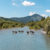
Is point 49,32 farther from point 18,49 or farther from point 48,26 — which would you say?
point 18,49

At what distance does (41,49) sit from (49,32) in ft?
112

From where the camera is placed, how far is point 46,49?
3691 cm

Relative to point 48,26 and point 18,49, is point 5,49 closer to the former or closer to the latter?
point 18,49

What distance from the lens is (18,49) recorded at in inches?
A: 1433

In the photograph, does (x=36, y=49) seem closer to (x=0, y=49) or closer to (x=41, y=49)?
(x=41, y=49)

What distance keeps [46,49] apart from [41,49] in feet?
4.67

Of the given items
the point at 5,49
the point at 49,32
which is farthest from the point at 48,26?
the point at 5,49

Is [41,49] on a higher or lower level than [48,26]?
lower

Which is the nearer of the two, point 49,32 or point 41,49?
point 41,49

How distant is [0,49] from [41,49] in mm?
11448

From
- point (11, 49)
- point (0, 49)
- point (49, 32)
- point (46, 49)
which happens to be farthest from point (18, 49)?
point (49, 32)

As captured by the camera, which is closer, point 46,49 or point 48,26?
point 46,49

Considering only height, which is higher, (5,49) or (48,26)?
(48,26)

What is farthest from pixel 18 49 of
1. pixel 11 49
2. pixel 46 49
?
pixel 46 49
